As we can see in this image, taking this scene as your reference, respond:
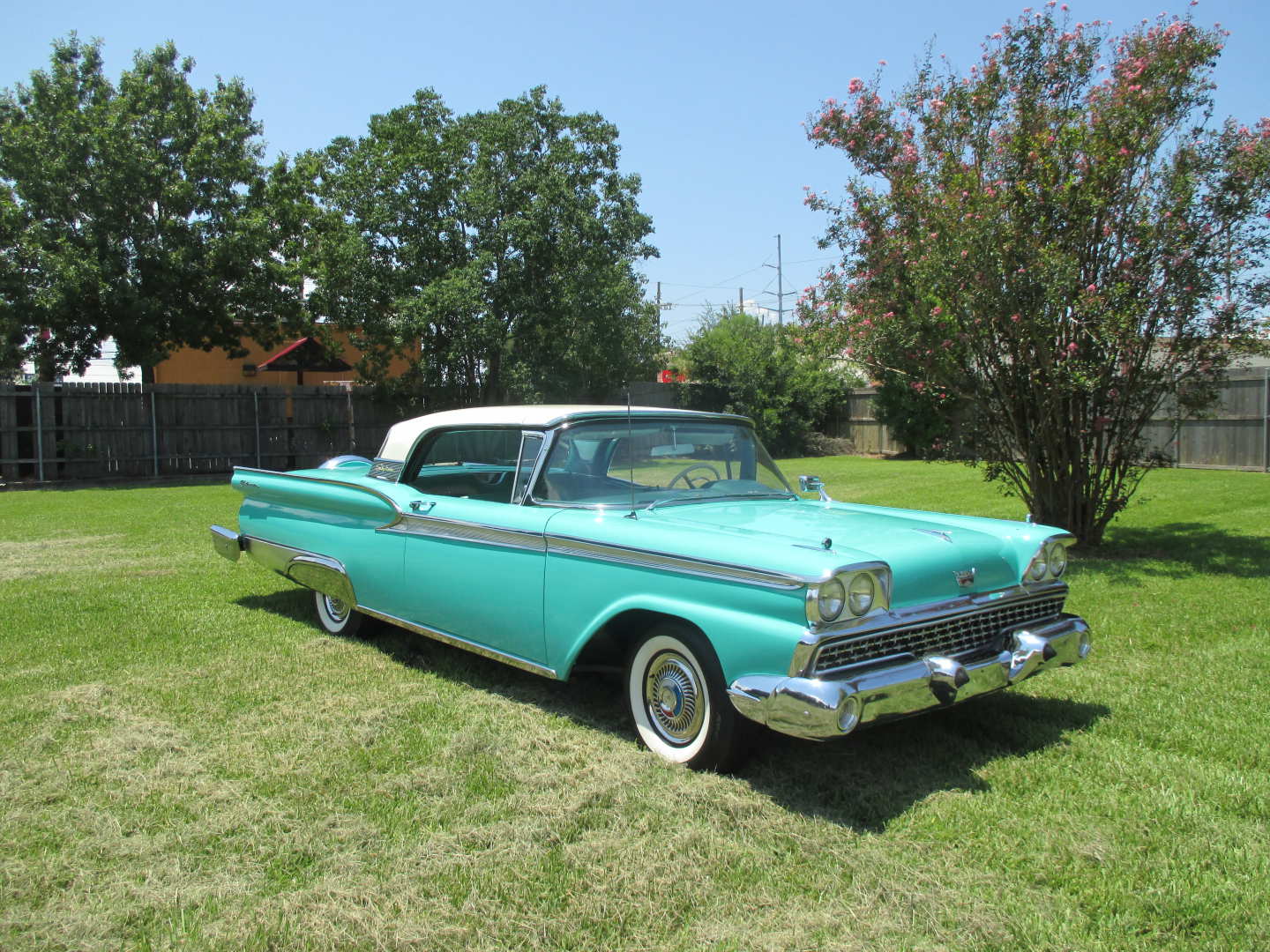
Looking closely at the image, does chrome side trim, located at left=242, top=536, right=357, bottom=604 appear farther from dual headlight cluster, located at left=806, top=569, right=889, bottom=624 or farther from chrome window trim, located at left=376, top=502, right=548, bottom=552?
dual headlight cluster, located at left=806, top=569, right=889, bottom=624

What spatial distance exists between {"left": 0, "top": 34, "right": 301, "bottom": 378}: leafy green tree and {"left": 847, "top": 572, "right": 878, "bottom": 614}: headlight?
1719cm

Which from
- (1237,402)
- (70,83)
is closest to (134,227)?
(70,83)

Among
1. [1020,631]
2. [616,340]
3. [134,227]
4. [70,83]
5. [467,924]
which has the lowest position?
[467,924]

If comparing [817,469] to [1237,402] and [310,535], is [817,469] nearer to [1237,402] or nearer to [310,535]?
[1237,402]

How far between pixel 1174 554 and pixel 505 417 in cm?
683

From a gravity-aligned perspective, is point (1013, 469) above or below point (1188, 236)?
below

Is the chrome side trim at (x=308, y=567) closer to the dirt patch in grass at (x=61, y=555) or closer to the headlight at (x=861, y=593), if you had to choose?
the dirt patch in grass at (x=61, y=555)

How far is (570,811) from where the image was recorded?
3328mm

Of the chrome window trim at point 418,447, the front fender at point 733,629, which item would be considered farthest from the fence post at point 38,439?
the front fender at point 733,629

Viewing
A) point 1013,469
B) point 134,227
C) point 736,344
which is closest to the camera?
point 1013,469

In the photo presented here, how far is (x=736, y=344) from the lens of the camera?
2605cm

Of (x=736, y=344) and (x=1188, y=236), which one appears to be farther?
(x=736, y=344)

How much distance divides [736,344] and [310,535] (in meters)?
21.2

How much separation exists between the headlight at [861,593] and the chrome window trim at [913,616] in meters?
0.04
